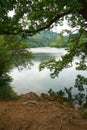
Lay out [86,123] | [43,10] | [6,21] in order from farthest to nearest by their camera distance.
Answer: [86,123] < [43,10] < [6,21]

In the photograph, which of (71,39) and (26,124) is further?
(71,39)

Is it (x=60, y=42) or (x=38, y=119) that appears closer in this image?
(x=38, y=119)

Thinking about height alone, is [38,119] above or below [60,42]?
below

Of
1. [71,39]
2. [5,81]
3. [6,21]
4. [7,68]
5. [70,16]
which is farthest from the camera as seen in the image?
[7,68]

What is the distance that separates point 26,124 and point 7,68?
538 inches

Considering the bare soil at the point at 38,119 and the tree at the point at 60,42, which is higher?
the tree at the point at 60,42

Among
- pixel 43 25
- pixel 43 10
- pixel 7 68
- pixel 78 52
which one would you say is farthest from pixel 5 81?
pixel 43 10

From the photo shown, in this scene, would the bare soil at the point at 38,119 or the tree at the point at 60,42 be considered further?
the tree at the point at 60,42

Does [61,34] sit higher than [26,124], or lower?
higher

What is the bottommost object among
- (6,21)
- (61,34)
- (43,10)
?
(6,21)

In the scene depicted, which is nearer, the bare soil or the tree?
the bare soil

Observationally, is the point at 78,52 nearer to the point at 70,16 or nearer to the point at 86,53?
the point at 86,53

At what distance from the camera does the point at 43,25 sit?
13180mm

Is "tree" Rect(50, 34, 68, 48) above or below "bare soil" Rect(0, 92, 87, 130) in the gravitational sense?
above
